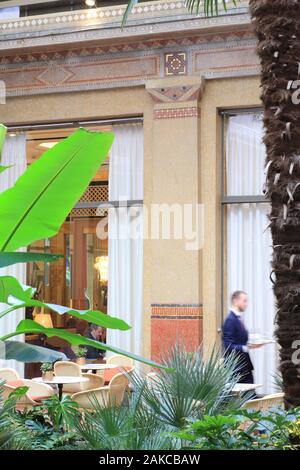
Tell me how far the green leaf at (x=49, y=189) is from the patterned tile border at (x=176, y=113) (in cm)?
765

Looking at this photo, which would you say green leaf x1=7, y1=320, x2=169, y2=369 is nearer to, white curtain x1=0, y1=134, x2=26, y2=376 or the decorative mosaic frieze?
the decorative mosaic frieze

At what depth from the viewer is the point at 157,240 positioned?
11695 mm

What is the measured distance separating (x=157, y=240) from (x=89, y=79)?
283cm

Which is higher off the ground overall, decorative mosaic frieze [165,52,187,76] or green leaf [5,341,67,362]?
decorative mosaic frieze [165,52,187,76]

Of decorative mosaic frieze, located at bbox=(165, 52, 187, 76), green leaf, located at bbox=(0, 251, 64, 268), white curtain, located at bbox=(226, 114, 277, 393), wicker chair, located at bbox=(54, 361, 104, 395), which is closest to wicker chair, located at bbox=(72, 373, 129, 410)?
wicker chair, located at bbox=(54, 361, 104, 395)

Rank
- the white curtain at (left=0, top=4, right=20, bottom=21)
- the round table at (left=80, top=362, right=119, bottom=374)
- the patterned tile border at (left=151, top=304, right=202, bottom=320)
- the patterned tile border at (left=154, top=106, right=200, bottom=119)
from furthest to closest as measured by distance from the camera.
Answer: the white curtain at (left=0, top=4, right=20, bottom=21)
the patterned tile border at (left=154, top=106, right=200, bottom=119)
the patterned tile border at (left=151, top=304, right=202, bottom=320)
the round table at (left=80, top=362, right=119, bottom=374)

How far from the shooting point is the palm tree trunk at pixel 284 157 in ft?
15.1

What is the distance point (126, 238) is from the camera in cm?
1219

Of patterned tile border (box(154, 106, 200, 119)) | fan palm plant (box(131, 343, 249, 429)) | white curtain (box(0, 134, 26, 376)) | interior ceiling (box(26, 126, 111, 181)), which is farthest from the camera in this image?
white curtain (box(0, 134, 26, 376))

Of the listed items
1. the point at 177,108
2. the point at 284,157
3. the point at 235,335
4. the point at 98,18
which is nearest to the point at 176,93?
the point at 177,108

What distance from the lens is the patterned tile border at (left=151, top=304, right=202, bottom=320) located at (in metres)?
11.3

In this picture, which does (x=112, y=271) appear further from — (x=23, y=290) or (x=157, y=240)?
(x=23, y=290)
